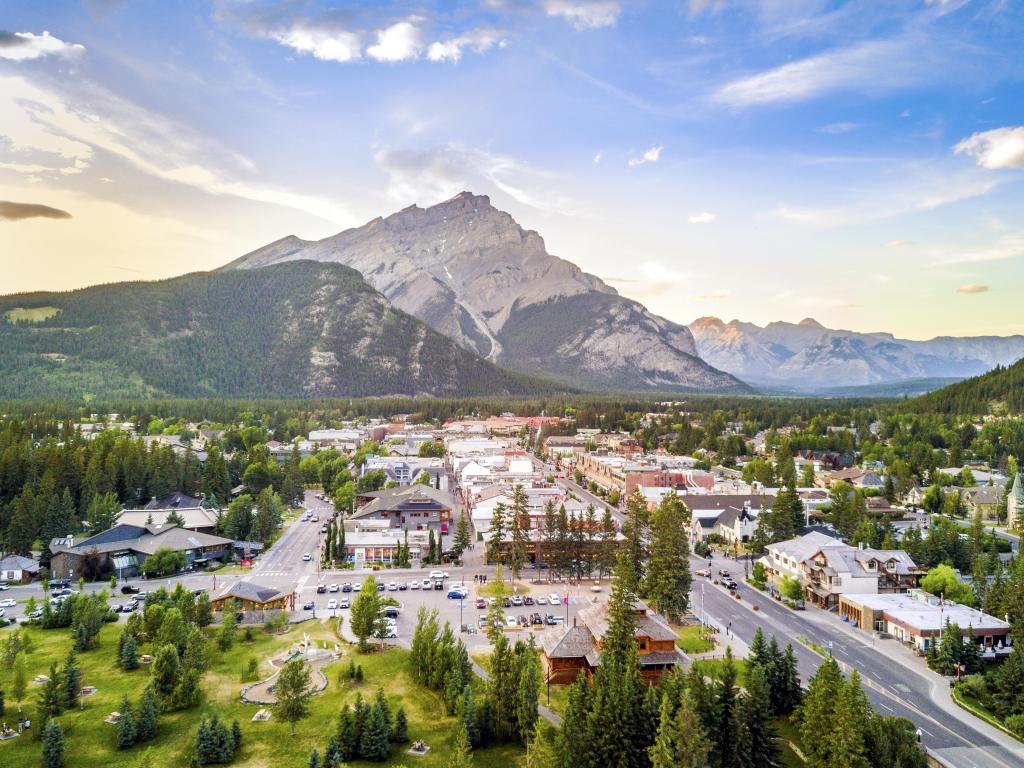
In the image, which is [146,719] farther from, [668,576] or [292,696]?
[668,576]

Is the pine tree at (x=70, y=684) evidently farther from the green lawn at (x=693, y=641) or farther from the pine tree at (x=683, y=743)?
the green lawn at (x=693, y=641)

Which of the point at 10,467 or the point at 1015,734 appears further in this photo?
the point at 10,467

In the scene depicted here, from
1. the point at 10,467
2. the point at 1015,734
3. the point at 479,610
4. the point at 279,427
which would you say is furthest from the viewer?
the point at 279,427

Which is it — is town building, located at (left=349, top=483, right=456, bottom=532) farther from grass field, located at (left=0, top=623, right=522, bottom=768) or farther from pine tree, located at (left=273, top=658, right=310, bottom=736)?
pine tree, located at (left=273, top=658, right=310, bottom=736)

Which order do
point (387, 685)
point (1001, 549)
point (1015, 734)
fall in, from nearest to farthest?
point (1015, 734), point (387, 685), point (1001, 549)

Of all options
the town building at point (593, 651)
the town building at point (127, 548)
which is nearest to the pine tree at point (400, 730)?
the town building at point (593, 651)

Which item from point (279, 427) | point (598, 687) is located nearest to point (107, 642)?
point (598, 687)

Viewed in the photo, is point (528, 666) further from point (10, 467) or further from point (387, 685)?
point (10, 467)

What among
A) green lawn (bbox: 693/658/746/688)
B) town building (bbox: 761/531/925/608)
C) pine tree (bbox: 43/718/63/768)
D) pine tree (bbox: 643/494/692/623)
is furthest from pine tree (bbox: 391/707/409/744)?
town building (bbox: 761/531/925/608)
